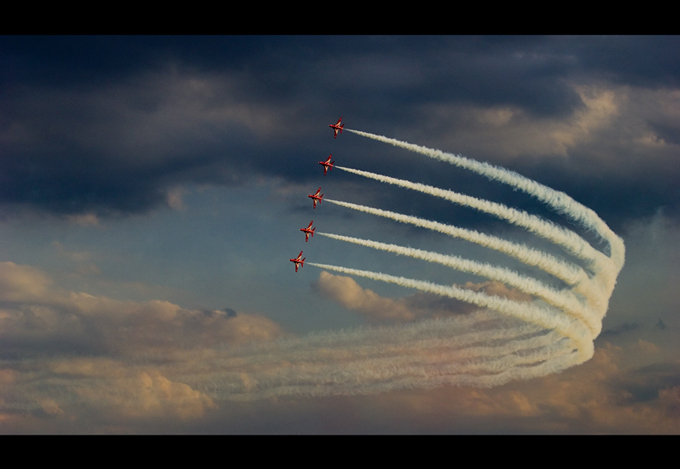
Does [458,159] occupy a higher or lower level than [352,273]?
higher

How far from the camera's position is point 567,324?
286ft

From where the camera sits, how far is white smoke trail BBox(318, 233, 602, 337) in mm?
83875

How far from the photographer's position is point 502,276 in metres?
83.9

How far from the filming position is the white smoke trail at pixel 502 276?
8388 centimetres
